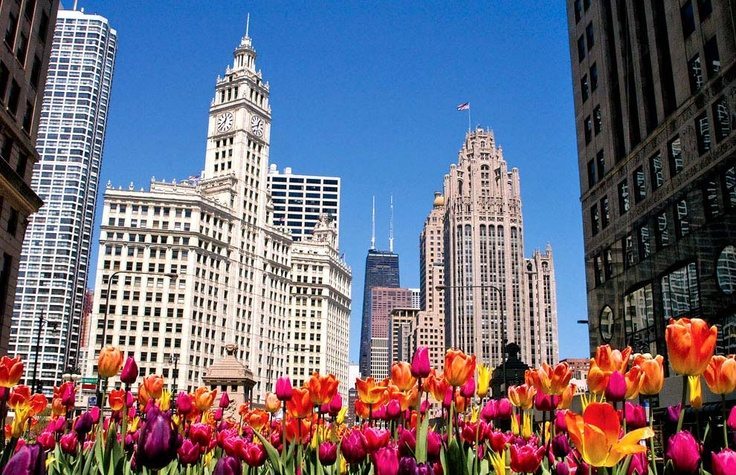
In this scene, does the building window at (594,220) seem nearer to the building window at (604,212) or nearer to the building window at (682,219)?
the building window at (604,212)

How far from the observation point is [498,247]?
562 feet

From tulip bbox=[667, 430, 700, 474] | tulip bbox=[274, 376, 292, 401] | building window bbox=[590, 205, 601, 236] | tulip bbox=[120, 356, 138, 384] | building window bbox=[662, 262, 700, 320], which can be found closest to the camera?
tulip bbox=[667, 430, 700, 474]

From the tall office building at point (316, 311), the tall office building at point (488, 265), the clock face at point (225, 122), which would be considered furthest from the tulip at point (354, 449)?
the tall office building at point (488, 265)

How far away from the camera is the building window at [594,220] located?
42.2m

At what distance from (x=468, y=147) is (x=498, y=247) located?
1288 inches

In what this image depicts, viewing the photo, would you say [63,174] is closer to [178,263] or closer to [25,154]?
[178,263]

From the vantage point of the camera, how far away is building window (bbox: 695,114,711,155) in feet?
96.8

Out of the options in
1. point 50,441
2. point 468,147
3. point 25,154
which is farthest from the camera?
point 468,147

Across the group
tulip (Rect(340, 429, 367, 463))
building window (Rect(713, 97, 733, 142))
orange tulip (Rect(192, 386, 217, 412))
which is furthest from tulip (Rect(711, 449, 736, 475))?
building window (Rect(713, 97, 733, 142))

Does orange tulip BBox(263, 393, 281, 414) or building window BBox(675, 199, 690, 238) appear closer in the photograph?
orange tulip BBox(263, 393, 281, 414)

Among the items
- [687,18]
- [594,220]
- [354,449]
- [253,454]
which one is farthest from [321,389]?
[594,220]

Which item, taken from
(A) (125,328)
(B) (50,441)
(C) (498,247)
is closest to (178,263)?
(A) (125,328)

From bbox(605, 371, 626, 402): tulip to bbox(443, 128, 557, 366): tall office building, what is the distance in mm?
164564

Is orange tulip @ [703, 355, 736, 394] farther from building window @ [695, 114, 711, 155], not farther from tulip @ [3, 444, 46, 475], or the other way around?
building window @ [695, 114, 711, 155]
